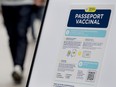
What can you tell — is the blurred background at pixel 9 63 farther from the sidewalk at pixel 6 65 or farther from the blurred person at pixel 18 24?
the blurred person at pixel 18 24

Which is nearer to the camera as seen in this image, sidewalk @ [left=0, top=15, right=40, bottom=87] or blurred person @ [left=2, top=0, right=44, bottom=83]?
blurred person @ [left=2, top=0, right=44, bottom=83]

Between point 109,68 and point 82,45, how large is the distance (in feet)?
0.43

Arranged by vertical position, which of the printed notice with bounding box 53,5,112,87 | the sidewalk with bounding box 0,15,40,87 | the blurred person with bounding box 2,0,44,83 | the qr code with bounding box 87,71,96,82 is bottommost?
the sidewalk with bounding box 0,15,40,87

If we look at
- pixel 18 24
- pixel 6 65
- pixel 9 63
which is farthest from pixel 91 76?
pixel 9 63

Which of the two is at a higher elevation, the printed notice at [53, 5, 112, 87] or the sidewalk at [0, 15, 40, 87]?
the printed notice at [53, 5, 112, 87]

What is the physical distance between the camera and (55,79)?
1.60m

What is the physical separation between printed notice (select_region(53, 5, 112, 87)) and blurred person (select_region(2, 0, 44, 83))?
3.23 meters

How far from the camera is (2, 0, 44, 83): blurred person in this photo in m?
4.86

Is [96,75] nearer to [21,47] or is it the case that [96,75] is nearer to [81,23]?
[81,23]

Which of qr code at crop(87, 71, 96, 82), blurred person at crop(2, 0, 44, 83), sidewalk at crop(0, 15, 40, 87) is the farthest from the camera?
sidewalk at crop(0, 15, 40, 87)

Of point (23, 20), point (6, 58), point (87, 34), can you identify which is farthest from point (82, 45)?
point (6, 58)

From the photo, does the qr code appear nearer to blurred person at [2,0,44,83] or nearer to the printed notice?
the printed notice

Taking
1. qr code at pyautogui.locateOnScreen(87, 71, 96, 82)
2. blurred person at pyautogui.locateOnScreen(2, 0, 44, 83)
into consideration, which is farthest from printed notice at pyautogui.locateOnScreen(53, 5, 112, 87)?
blurred person at pyautogui.locateOnScreen(2, 0, 44, 83)

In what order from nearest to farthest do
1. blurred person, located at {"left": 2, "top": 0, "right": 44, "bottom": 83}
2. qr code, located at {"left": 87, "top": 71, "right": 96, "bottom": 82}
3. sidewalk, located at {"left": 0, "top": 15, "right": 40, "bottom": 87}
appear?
qr code, located at {"left": 87, "top": 71, "right": 96, "bottom": 82}
blurred person, located at {"left": 2, "top": 0, "right": 44, "bottom": 83}
sidewalk, located at {"left": 0, "top": 15, "right": 40, "bottom": 87}
